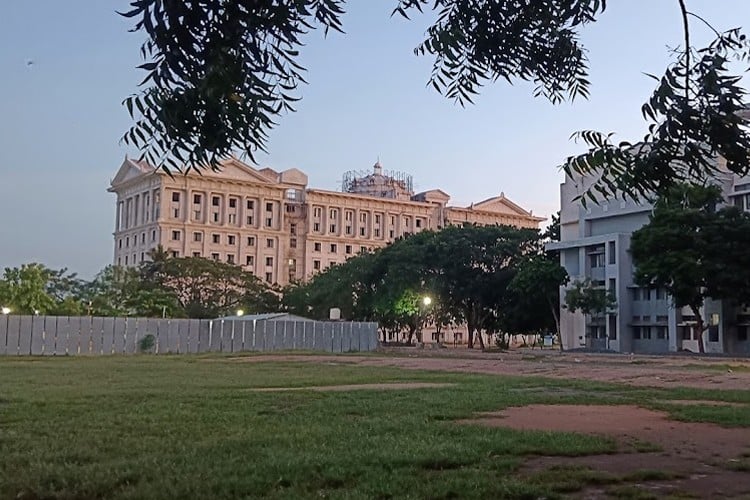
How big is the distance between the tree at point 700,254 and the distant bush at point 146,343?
26551 millimetres

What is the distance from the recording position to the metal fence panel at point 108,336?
43750 millimetres

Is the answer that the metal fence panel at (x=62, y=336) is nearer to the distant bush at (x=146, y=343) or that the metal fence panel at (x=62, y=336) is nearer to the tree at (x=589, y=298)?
the distant bush at (x=146, y=343)

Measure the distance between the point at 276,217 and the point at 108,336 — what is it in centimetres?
7148

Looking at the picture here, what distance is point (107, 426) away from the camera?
31.7 feet

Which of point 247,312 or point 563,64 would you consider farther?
point 247,312

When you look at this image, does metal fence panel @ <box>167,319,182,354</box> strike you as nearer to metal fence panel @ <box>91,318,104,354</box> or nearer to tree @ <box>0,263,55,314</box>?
metal fence panel @ <box>91,318,104,354</box>

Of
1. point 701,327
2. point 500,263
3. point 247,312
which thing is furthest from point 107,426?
point 247,312

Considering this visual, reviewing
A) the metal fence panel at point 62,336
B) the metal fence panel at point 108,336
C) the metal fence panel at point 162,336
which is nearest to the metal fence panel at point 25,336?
the metal fence panel at point 62,336

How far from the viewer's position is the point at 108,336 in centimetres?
4394

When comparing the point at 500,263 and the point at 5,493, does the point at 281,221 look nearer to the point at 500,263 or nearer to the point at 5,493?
the point at 500,263

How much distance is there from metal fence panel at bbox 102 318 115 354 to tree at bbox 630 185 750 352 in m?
28.1

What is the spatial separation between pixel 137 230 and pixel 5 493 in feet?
351

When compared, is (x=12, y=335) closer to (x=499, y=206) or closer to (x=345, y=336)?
(x=345, y=336)

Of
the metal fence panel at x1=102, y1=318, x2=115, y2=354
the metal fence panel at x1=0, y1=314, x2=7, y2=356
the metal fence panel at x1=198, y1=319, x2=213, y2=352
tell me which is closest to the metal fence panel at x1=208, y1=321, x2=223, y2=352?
the metal fence panel at x1=198, y1=319, x2=213, y2=352
